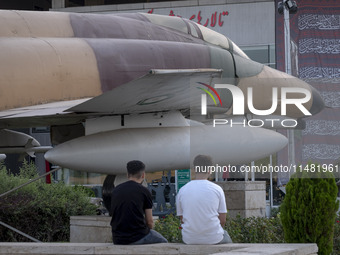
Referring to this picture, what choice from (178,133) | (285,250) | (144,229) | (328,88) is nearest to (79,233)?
(178,133)

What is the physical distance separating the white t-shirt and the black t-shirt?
1.86ft

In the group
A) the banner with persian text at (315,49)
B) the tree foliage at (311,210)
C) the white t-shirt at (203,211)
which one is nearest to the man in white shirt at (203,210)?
the white t-shirt at (203,211)

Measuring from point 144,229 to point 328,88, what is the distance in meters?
16.0

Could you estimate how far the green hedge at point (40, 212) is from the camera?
16.5m

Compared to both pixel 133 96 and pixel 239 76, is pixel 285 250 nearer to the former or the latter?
pixel 133 96

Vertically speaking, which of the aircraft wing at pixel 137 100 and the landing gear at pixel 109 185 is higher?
the aircraft wing at pixel 137 100

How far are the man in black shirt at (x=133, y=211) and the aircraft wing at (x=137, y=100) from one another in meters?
1.83

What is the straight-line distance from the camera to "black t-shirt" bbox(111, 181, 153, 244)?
336 inches

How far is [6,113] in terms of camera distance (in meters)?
12.1

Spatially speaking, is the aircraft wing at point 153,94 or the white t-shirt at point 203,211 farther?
the aircraft wing at point 153,94

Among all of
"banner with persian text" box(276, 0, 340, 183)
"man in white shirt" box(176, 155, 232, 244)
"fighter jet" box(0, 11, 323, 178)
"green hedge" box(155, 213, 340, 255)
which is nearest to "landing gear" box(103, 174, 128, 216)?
"fighter jet" box(0, 11, 323, 178)

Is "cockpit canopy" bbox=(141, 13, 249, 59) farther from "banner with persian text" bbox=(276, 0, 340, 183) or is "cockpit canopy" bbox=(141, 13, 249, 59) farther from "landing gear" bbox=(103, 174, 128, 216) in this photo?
"banner with persian text" bbox=(276, 0, 340, 183)

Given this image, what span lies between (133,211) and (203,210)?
90cm
